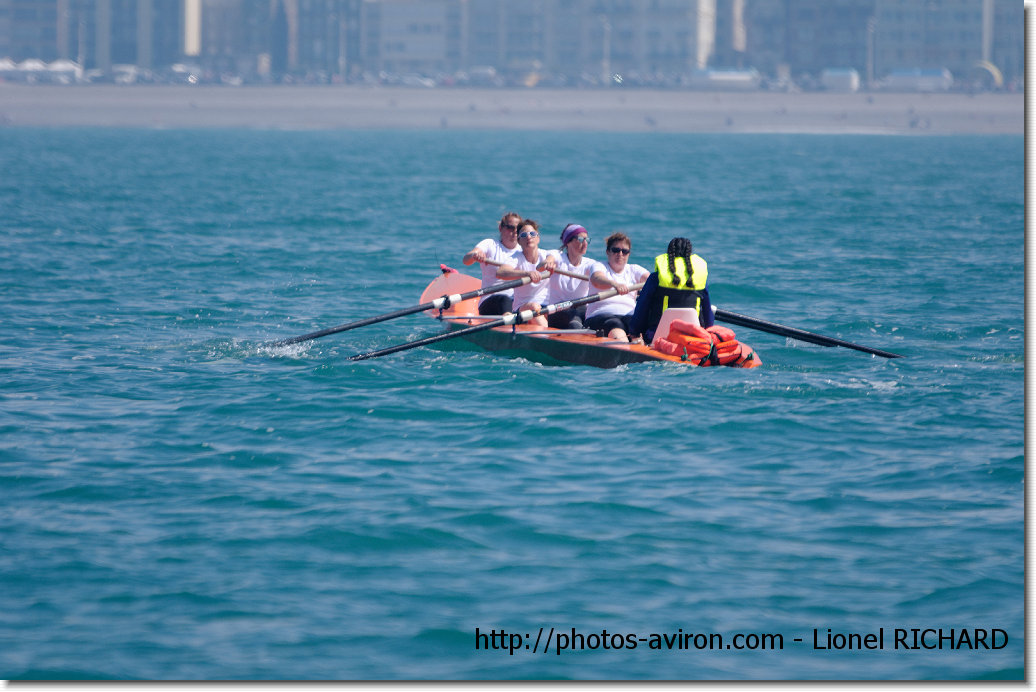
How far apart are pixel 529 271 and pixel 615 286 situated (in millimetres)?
1035

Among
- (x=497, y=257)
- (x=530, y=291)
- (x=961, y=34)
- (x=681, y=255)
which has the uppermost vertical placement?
(x=961, y=34)

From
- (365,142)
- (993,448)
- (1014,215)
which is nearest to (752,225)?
(1014,215)

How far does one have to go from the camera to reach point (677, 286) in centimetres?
1270

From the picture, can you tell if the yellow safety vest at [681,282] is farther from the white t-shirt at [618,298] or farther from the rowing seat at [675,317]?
the white t-shirt at [618,298]

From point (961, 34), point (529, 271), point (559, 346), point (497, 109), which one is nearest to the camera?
point (559, 346)

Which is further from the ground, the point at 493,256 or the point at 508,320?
the point at 493,256

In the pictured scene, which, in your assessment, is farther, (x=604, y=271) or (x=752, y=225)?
(x=752, y=225)

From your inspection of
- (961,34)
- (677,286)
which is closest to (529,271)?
(677,286)

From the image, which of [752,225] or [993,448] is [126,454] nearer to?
[993,448]

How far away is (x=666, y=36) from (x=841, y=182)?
3674 inches

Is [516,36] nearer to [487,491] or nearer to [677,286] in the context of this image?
[677,286]

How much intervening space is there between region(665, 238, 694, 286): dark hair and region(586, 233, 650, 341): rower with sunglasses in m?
0.74

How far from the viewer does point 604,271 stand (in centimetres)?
1355

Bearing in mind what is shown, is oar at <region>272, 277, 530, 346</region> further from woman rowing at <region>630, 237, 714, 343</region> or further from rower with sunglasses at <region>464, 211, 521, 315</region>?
woman rowing at <region>630, 237, 714, 343</region>
